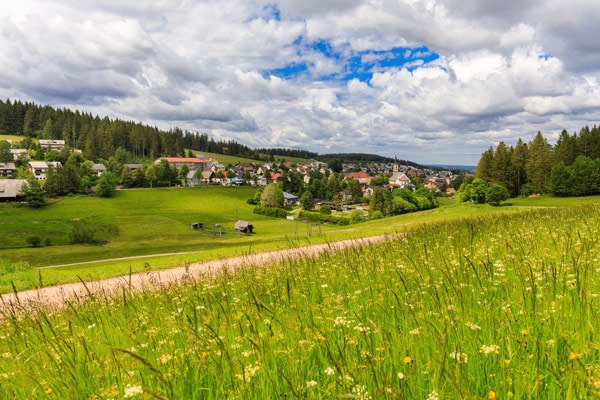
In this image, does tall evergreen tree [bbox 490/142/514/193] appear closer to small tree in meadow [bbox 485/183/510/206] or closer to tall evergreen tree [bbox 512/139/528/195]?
tall evergreen tree [bbox 512/139/528/195]

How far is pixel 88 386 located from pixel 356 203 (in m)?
161

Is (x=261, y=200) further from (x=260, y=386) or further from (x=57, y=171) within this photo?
(x=260, y=386)

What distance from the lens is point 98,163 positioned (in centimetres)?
16250

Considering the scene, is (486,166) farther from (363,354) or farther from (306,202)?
(363,354)

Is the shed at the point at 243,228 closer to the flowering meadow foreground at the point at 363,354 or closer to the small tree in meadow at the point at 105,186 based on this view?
the small tree in meadow at the point at 105,186

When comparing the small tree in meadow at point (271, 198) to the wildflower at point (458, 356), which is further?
the small tree in meadow at point (271, 198)

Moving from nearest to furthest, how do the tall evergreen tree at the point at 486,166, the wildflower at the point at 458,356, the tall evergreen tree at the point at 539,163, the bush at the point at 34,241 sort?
the wildflower at the point at 458,356 < the bush at the point at 34,241 < the tall evergreen tree at the point at 539,163 < the tall evergreen tree at the point at 486,166

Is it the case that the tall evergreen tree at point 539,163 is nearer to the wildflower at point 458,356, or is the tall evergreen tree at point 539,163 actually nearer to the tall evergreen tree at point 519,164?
the tall evergreen tree at point 519,164

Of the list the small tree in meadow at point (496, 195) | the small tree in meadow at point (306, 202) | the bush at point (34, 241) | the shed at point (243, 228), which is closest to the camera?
the small tree in meadow at point (496, 195)

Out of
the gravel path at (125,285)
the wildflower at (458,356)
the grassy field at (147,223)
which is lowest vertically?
the grassy field at (147,223)

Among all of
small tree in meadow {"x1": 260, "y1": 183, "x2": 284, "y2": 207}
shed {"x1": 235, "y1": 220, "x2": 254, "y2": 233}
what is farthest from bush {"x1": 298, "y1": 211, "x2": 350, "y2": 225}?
shed {"x1": 235, "y1": 220, "x2": 254, "y2": 233}

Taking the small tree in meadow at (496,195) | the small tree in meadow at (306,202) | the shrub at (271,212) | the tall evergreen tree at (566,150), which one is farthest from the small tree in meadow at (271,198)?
the tall evergreen tree at (566,150)

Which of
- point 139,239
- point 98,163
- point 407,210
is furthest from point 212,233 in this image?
point 98,163

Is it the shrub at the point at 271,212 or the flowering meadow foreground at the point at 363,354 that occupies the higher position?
the flowering meadow foreground at the point at 363,354
